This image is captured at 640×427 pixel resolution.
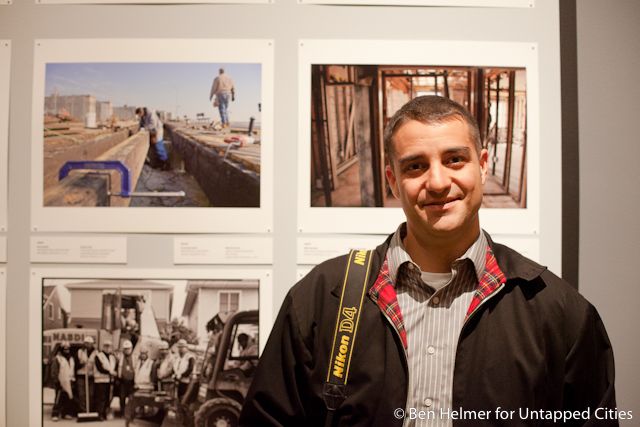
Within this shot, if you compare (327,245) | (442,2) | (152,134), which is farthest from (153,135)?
(442,2)

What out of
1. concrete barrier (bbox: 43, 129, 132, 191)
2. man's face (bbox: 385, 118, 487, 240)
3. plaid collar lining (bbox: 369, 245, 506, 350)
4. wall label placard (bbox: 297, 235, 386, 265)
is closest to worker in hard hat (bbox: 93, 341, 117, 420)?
concrete barrier (bbox: 43, 129, 132, 191)

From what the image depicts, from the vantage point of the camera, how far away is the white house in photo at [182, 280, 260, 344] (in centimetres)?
184

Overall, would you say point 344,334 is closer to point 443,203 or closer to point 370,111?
point 443,203

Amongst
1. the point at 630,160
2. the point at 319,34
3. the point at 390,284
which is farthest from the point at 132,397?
the point at 630,160

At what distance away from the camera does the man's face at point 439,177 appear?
123 cm

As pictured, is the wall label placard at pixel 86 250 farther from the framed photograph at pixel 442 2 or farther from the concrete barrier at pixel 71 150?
the framed photograph at pixel 442 2

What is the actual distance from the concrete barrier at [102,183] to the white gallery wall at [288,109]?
0.41 ft

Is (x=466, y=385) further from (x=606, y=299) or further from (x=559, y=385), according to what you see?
(x=606, y=299)

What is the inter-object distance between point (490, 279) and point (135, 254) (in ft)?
4.32

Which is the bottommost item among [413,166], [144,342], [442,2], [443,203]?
[144,342]

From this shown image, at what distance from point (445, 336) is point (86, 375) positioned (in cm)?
142

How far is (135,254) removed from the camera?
1.85 meters

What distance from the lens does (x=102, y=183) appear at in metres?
1.86

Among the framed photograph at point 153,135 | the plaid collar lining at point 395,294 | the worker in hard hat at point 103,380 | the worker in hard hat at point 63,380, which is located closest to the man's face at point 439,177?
the plaid collar lining at point 395,294
